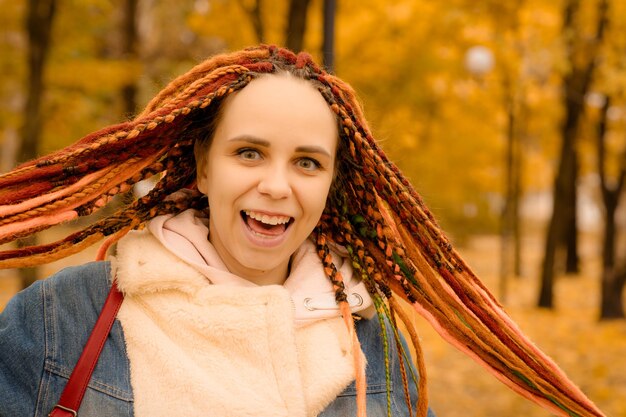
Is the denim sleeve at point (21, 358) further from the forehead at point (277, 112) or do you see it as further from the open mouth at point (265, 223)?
the forehead at point (277, 112)

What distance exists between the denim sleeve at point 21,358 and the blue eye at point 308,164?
2.57 ft

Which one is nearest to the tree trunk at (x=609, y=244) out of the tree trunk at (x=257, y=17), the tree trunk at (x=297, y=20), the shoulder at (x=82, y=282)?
the tree trunk at (x=257, y=17)

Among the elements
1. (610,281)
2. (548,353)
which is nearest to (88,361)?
(548,353)

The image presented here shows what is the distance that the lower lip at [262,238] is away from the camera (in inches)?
74.6

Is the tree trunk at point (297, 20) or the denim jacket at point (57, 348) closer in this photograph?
the denim jacket at point (57, 348)

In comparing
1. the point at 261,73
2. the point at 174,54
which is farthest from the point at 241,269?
the point at 174,54

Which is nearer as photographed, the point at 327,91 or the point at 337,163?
the point at 327,91

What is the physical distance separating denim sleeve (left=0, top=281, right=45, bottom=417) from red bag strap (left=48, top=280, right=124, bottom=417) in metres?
0.07

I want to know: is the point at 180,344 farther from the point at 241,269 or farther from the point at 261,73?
the point at 261,73

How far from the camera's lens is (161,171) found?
2053 millimetres

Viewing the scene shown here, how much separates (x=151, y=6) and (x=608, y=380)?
44.7 ft

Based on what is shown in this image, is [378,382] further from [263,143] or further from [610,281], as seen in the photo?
[610,281]

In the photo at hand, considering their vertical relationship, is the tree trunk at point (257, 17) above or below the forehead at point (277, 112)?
above

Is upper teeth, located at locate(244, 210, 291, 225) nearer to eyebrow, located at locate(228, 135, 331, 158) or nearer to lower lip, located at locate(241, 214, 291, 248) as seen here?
lower lip, located at locate(241, 214, 291, 248)
